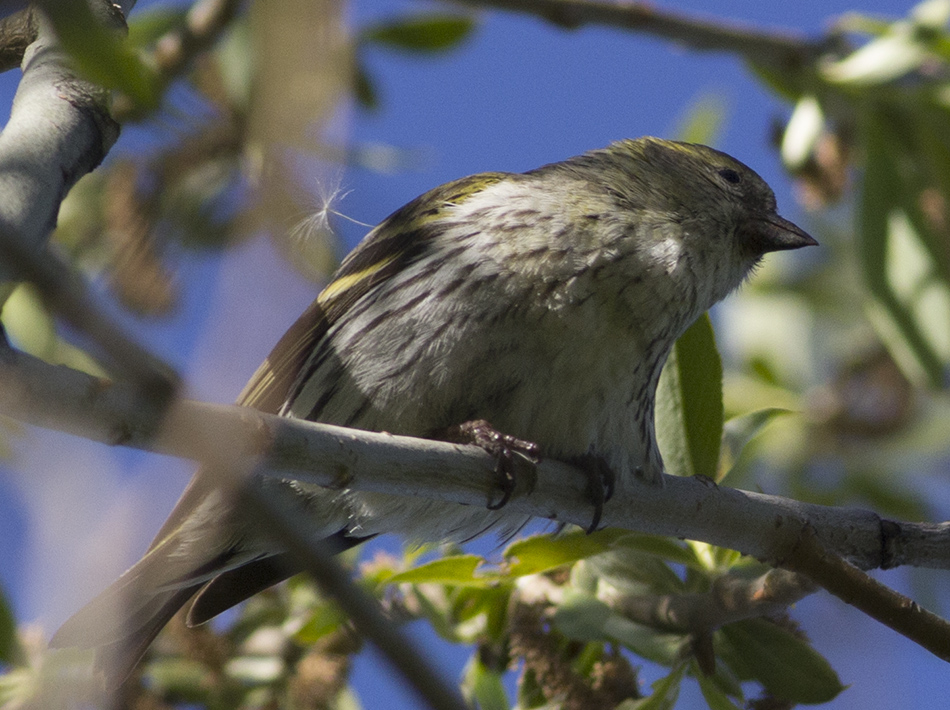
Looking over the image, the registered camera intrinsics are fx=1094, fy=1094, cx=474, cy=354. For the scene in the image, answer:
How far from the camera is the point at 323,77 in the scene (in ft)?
3.91

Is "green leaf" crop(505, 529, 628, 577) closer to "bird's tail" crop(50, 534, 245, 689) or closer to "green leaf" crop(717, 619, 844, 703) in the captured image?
"green leaf" crop(717, 619, 844, 703)

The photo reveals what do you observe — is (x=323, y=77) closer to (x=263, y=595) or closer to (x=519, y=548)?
(x=519, y=548)

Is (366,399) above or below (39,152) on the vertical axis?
below

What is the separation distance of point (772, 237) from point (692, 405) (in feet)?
2.44

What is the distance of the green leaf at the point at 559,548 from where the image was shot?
7.94 ft

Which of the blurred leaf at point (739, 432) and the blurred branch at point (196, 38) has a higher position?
the blurred branch at point (196, 38)

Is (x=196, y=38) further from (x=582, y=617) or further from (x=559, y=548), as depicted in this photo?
(x=582, y=617)

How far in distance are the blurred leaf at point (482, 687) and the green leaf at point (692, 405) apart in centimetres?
66

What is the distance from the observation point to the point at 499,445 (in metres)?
2.31

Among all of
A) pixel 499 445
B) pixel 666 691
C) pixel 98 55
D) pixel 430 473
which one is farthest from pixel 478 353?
pixel 98 55

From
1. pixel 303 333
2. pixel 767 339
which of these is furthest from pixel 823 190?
pixel 303 333

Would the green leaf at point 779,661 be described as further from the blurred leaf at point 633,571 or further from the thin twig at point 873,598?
the thin twig at point 873,598

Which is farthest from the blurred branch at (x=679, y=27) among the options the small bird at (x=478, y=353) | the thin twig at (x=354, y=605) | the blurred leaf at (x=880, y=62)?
the thin twig at (x=354, y=605)

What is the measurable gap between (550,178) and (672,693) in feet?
4.61
